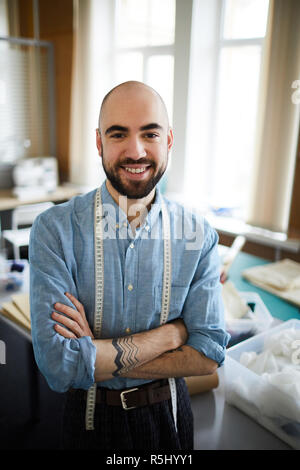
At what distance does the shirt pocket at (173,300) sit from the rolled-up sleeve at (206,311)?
0.06ft

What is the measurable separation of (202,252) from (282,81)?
1.64 meters

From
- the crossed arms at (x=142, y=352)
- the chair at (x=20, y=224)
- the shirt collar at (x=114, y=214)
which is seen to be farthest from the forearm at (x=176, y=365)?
the chair at (x=20, y=224)

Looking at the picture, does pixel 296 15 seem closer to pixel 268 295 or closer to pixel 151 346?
pixel 268 295

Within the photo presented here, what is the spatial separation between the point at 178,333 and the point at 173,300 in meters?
0.08

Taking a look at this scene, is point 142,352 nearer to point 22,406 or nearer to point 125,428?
point 125,428

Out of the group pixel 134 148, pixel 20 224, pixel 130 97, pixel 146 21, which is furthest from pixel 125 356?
pixel 20 224

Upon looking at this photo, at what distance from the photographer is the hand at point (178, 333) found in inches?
37.0

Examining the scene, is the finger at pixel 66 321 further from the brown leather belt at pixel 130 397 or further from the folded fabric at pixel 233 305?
the folded fabric at pixel 233 305

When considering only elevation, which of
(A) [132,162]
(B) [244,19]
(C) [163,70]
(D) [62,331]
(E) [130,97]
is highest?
(B) [244,19]

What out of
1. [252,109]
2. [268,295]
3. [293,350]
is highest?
[252,109]

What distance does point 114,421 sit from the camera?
93 centimetres

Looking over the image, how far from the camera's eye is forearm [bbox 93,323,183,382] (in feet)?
2.82

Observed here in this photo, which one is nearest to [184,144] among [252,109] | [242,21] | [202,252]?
[252,109]

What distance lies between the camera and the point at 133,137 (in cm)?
81
